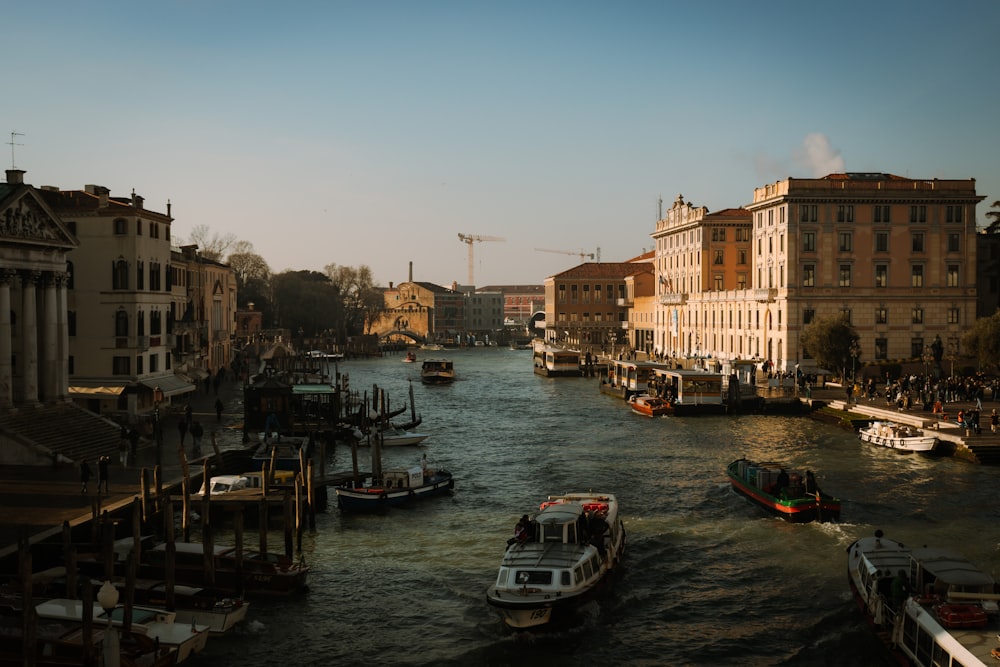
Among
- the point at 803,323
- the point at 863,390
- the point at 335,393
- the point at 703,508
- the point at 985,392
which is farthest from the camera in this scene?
the point at 803,323

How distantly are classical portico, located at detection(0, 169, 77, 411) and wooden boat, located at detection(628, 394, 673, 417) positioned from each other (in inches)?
→ 1406

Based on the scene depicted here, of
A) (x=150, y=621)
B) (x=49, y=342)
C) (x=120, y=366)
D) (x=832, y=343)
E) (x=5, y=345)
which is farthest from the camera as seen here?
(x=832, y=343)

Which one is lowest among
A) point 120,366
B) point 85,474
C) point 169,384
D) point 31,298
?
point 85,474

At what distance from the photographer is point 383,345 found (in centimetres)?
17550

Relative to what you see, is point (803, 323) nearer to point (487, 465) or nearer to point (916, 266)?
point (916, 266)

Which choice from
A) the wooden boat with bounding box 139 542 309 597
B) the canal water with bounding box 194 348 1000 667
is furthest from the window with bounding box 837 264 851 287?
the wooden boat with bounding box 139 542 309 597

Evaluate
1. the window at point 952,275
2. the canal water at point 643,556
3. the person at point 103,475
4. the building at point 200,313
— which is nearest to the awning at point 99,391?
the canal water at point 643,556

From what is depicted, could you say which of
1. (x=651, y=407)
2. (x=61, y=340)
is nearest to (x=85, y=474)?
(x=61, y=340)

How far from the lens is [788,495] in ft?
104

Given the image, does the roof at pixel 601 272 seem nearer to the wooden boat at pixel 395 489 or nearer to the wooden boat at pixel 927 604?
the wooden boat at pixel 395 489

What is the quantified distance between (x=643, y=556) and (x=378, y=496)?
33.5 ft

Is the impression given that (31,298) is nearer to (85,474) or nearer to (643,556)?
(85,474)

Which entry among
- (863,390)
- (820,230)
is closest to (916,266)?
(820,230)

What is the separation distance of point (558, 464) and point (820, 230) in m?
37.6
